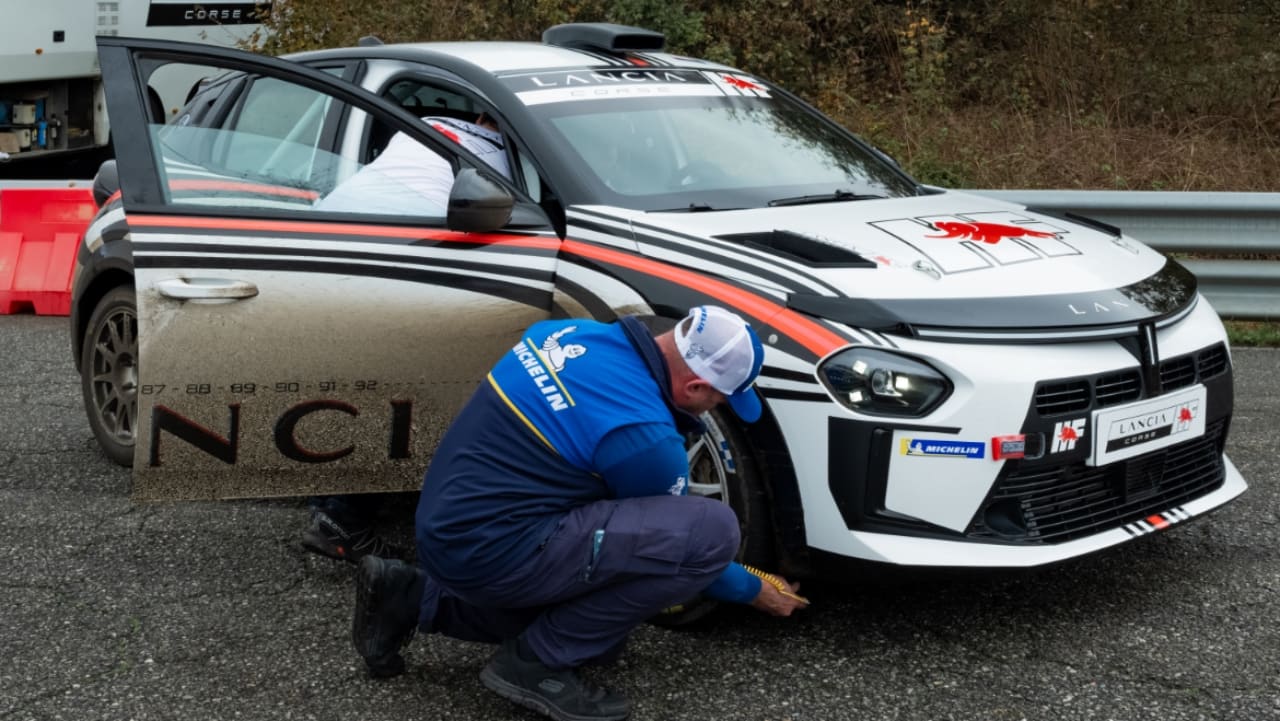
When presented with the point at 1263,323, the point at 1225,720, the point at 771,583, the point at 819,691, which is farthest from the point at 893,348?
the point at 1263,323

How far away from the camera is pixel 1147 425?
3.81m

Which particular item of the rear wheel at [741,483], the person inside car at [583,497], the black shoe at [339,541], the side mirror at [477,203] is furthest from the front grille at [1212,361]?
the black shoe at [339,541]

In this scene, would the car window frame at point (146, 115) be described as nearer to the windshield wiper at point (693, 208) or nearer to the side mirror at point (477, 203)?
the side mirror at point (477, 203)

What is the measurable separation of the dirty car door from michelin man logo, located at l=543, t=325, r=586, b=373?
2.72 feet

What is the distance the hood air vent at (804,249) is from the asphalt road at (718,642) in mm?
A: 834

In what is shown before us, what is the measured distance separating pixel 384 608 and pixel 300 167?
1649mm

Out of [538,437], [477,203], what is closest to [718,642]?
[538,437]

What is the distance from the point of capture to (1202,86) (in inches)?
Result: 477

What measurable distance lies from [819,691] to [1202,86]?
33.1 feet

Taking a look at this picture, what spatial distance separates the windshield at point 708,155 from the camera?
14.5ft

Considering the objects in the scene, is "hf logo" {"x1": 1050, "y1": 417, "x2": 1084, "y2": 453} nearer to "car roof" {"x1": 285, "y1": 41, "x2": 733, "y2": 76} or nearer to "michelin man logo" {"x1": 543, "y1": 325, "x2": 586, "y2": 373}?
"michelin man logo" {"x1": 543, "y1": 325, "x2": 586, "y2": 373}

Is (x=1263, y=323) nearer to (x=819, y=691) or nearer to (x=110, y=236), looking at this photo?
(x=819, y=691)

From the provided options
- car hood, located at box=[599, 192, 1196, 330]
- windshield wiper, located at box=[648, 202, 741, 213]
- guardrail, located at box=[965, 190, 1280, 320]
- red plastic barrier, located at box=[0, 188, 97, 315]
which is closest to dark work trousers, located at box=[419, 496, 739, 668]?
car hood, located at box=[599, 192, 1196, 330]

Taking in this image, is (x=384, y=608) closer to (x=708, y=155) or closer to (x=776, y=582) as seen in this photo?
(x=776, y=582)
